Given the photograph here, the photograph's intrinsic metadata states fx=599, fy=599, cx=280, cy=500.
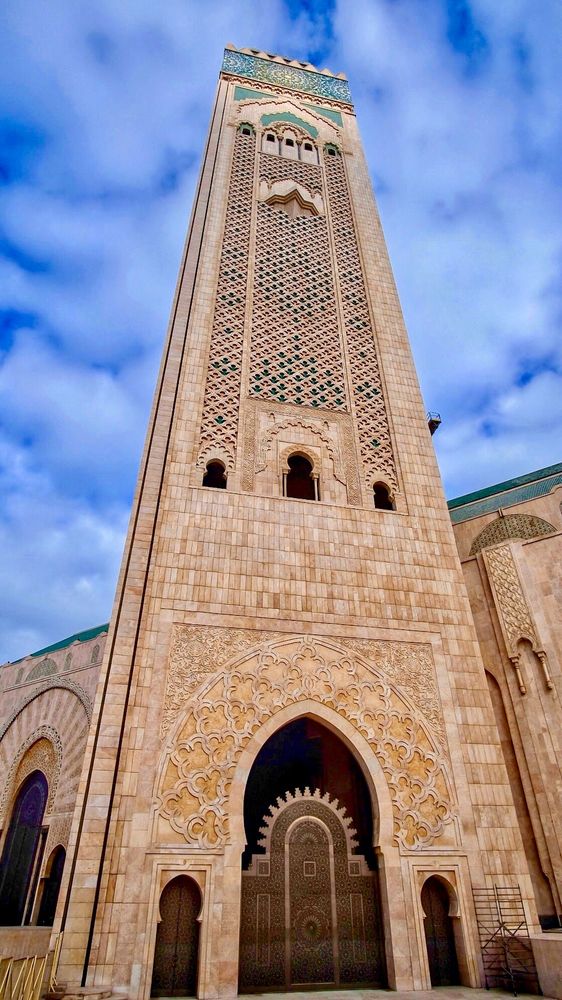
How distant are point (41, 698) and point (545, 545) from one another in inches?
349

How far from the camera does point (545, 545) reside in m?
7.51

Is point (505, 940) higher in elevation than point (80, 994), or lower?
higher

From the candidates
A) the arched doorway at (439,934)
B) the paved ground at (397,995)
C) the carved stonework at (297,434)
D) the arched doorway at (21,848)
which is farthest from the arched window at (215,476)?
the arched doorway at (21,848)

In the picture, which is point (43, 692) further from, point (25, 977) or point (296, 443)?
point (25, 977)

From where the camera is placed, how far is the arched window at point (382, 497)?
6.89 metres

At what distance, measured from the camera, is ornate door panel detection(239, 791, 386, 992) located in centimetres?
439

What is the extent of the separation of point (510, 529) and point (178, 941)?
22.6 ft

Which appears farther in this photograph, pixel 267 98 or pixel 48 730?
pixel 267 98

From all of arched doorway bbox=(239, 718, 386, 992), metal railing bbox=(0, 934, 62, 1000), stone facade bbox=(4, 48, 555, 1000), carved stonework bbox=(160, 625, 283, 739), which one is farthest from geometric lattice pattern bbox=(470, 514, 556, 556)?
metal railing bbox=(0, 934, 62, 1000)

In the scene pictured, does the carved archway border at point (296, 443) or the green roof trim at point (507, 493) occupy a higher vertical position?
the green roof trim at point (507, 493)

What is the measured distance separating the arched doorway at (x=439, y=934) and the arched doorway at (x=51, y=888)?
5976 millimetres

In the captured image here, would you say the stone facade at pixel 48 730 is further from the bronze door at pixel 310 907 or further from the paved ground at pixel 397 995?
the paved ground at pixel 397 995

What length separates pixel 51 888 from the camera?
348 inches

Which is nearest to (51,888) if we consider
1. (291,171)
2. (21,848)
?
(21,848)
